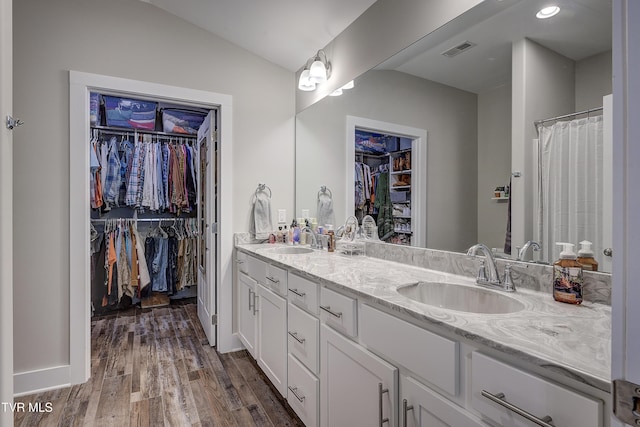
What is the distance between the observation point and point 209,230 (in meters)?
2.86

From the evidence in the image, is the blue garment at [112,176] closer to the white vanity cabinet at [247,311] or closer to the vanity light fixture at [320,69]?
the white vanity cabinet at [247,311]

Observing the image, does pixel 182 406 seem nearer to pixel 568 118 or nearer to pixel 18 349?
pixel 18 349

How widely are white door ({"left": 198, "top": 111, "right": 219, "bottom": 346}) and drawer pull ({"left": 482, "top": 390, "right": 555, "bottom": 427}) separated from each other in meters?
2.28

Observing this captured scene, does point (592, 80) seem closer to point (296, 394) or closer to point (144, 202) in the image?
point (296, 394)

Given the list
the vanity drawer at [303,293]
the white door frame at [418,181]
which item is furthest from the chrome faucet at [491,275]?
the vanity drawer at [303,293]

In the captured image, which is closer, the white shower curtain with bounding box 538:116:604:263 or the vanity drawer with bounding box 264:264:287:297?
the white shower curtain with bounding box 538:116:604:263

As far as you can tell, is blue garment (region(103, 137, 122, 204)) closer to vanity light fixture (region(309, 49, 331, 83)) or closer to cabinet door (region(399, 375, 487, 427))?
vanity light fixture (region(309, 49, 331, 83))

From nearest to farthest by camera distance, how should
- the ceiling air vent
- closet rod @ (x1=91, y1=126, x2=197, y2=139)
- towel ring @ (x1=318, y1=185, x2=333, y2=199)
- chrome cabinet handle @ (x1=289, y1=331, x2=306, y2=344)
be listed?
the ceiling air vent → chrome cabinet handle @ (x1=289, y1=331, x2=306, y2=344) → towel ring @ (x1=318, y1=185, x2=333, y2=199) → closet rod @ (x1=91, y1=126, x2=197, y2=139)

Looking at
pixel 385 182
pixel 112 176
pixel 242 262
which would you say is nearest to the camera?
pixel 385 182

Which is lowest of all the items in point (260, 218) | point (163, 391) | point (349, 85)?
point (163, 391)

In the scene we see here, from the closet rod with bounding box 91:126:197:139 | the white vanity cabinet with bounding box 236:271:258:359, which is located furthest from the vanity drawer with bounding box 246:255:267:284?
the closet rod with bounding box 91:126:197:139

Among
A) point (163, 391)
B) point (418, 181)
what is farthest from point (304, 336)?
point (163, 391)

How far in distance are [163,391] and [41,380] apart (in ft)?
2.57

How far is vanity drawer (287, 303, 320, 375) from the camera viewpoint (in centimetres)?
153
